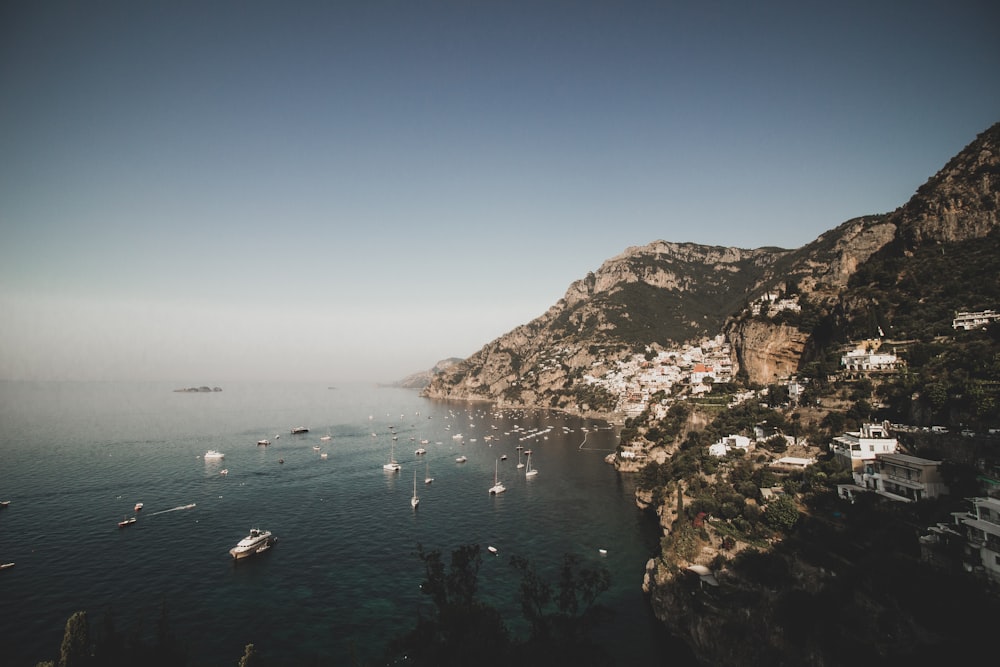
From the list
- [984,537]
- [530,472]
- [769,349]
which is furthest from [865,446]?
[530,472]

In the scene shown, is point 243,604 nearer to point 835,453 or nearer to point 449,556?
point 449,556

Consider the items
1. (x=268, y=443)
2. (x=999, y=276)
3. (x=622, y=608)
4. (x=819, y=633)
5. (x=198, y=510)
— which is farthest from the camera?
(x=268, y=443)

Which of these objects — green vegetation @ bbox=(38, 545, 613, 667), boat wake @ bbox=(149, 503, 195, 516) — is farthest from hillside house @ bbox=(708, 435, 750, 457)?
boat wake @ bbox=(149, 503, 195, 516)

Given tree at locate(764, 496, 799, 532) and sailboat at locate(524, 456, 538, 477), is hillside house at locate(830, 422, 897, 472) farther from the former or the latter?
sailboat at locate(524, 456, 538, 477)

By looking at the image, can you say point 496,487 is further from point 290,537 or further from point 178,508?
point 178,508

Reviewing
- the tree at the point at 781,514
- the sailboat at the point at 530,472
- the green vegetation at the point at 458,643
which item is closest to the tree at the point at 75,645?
the green vegetation at the point at 458,643

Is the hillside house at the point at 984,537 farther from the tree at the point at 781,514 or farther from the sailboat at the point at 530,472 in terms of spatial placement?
the sailboat at the point at 530,472

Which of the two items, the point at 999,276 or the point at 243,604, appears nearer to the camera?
the point at 243,604

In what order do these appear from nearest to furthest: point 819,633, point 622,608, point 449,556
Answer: point 819,633, point 622,608, point 449,556

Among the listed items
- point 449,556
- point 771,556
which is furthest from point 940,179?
point 449,556
